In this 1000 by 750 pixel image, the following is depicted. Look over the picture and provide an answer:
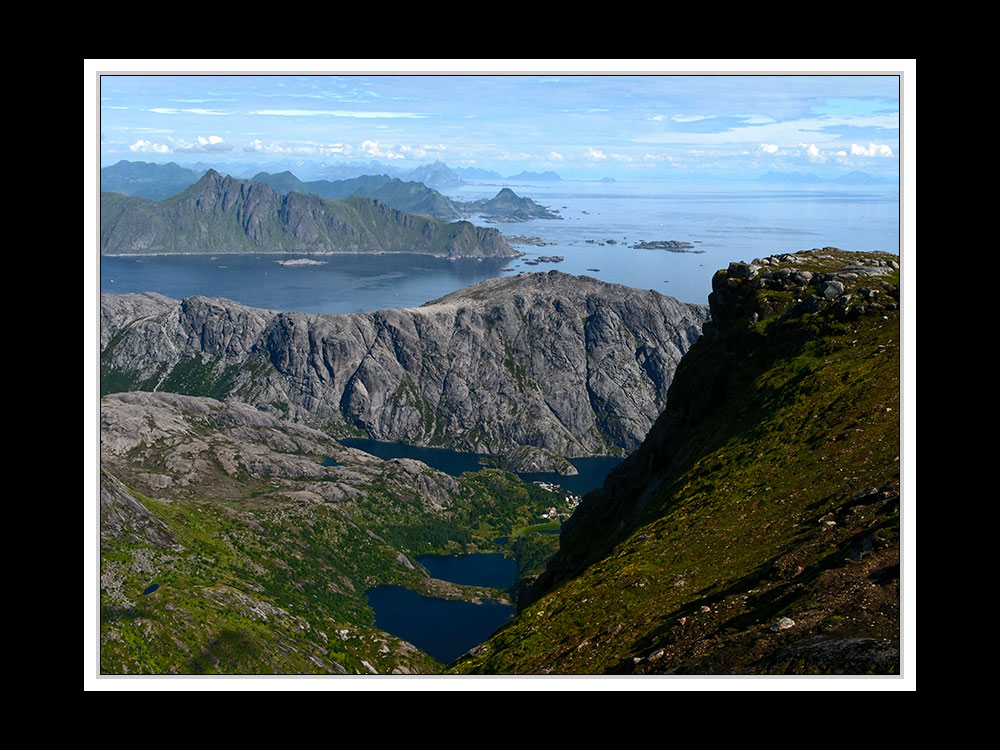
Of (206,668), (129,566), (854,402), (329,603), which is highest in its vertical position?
(854,402)

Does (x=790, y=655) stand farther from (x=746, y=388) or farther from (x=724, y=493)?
(x=746, y=388)

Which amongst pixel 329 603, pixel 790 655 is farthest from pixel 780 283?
pixel 329 603

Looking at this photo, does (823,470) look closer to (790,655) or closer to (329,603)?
(790,655)

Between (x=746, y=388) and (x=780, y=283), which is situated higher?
(x=780, y=283)
